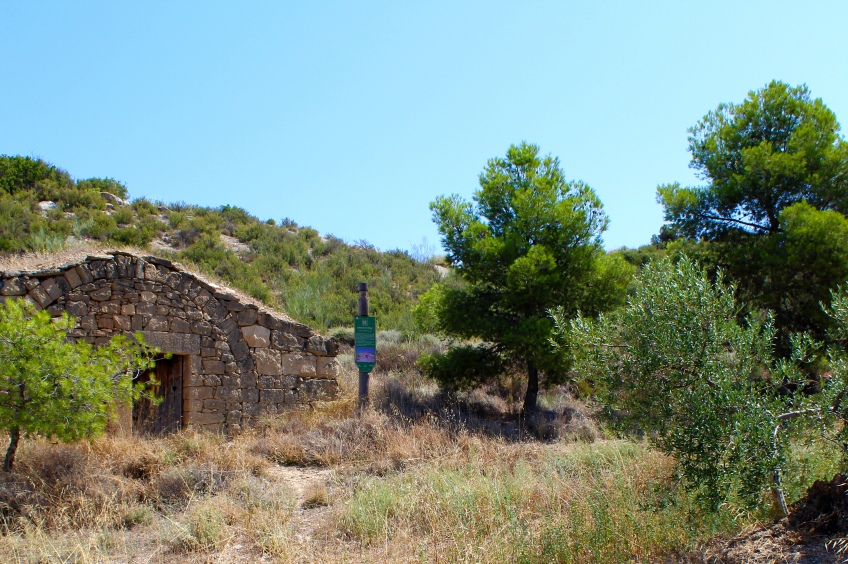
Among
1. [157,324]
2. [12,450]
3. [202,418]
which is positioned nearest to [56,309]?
[157,324]

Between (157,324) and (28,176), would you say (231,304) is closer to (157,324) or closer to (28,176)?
(157,324)

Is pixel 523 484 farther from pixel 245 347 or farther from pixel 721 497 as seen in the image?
pixel 245 347

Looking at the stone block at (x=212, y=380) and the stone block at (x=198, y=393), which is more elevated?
the stone block at (x=212, y=380)

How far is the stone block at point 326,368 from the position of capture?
11555 mm

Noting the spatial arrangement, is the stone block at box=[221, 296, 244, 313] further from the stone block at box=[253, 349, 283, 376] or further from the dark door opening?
the dark door opening

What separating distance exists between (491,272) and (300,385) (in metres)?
3.93

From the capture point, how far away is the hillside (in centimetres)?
1980

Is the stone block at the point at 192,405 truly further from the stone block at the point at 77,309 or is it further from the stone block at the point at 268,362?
the stone block at the point at 77,309

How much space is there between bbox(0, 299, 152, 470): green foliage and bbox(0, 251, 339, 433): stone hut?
220cm

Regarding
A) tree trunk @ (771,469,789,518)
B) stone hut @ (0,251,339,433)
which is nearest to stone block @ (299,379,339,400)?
stone hut @ (0,251,339,433)

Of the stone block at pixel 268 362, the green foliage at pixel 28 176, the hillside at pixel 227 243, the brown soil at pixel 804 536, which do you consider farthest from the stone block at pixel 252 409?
the green foliage at pixel 28 176

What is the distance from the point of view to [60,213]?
881 inches

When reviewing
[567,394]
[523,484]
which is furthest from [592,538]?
[567,394]

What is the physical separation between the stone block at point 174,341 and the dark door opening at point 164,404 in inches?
9.2
